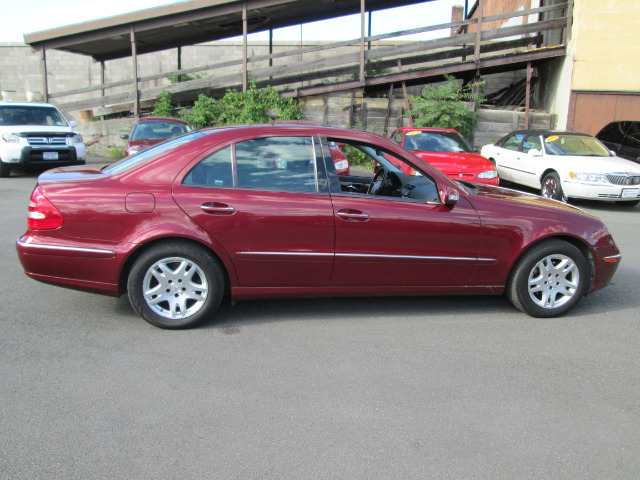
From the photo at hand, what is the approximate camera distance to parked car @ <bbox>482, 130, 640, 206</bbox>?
9930 mm

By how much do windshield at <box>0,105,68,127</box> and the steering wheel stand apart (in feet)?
35.2

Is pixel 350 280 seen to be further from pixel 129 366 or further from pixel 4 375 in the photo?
pixel 4 375

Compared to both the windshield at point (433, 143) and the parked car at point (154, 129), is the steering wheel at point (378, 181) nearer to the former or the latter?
the windshield at point (433, 143)

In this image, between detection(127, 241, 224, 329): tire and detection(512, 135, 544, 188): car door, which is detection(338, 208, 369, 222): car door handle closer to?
detection(127, 241, 224, 329): tire

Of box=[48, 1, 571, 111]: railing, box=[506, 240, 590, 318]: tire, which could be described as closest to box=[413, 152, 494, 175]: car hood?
box=[506, 240, 590, 318]: tire

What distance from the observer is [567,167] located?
33.8ft

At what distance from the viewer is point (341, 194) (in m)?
4.30

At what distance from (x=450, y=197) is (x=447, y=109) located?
12153 millimetres

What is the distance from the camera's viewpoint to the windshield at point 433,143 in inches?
431

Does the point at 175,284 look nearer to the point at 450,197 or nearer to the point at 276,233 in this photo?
the point at 276,233

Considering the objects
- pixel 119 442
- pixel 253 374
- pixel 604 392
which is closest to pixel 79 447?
pixel 119 442

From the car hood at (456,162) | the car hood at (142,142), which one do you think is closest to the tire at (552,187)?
the car hood at (456,162)

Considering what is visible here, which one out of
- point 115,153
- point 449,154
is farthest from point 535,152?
point 115,153

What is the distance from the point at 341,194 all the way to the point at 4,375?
2.64m
